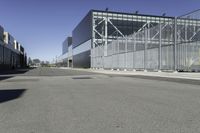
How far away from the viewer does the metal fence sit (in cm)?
2766

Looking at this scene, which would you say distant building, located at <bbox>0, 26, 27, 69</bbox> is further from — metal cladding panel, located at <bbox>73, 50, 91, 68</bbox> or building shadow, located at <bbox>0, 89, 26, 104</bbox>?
building shadow, located at <bbox>0, 89, 26, 104</bbox>

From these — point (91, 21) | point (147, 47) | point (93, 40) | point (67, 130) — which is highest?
point (91, 21)

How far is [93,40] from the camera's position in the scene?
255ft

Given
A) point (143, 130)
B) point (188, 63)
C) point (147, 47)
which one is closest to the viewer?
point (143, 130)

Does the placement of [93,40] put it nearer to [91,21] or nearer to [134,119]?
[91,21]

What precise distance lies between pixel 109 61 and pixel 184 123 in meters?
52.0

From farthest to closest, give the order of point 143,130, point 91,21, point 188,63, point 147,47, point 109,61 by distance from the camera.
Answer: point 91,21 < point 109,61 < point 147,47 < point 188,63 < point 143,130

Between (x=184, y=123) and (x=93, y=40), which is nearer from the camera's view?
(x=184, y=123)

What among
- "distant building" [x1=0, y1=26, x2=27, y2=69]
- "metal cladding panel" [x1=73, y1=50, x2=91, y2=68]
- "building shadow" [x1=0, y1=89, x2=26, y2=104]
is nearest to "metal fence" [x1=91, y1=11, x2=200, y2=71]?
"building shadow" [x1=0, y1=89, x2=26, y2=104]

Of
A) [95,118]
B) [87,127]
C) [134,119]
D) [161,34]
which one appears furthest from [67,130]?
[161,34]

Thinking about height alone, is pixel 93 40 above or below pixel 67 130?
above

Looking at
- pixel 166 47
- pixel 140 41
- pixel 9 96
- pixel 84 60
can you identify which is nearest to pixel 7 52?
pixel 84 60

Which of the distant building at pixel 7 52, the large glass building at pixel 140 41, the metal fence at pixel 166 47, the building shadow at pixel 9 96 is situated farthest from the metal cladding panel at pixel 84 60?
the building shadow at pixel 9 96

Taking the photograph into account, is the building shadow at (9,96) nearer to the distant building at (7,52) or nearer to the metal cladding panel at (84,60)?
the distant building at (7,52)
